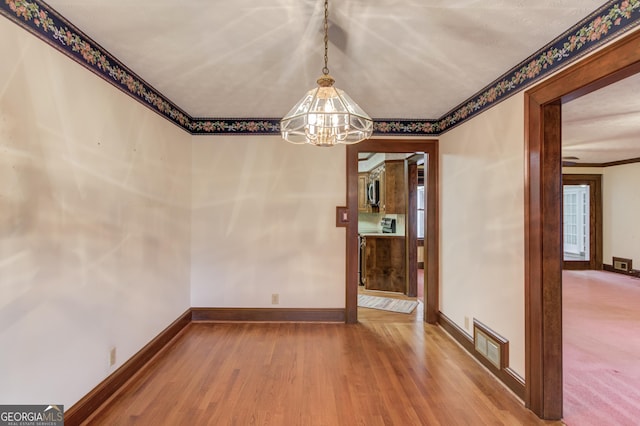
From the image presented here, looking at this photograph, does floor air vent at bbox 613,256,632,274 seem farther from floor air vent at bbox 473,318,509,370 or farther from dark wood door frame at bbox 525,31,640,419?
dark wood door frame at bbox 525,31,640,419

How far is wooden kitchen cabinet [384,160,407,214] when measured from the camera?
508 cm

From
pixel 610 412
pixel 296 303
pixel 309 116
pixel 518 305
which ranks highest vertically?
pixel 309 116

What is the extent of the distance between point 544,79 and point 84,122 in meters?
3.04

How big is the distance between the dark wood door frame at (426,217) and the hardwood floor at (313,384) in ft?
1.32

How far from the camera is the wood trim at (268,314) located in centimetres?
362

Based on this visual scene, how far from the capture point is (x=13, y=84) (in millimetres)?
1477

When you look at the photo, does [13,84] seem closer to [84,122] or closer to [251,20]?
[84,122]

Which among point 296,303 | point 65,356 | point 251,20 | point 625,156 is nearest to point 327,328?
point 296,303

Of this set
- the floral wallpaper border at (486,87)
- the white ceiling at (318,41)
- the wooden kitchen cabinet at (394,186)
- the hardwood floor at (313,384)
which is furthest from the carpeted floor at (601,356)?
the wooden kitchen cabinet at (394,186)

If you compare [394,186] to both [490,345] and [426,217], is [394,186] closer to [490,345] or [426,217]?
[426,217]

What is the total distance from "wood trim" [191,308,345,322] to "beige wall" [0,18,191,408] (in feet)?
2.72

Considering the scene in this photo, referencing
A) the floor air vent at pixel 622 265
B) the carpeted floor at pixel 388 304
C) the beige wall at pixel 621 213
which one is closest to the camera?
the carpeted floor at pixel 388 304

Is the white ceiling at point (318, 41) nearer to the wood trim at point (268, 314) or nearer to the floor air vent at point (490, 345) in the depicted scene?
the floor air vent at point (490, 345)

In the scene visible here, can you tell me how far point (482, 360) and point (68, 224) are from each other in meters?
3.31
